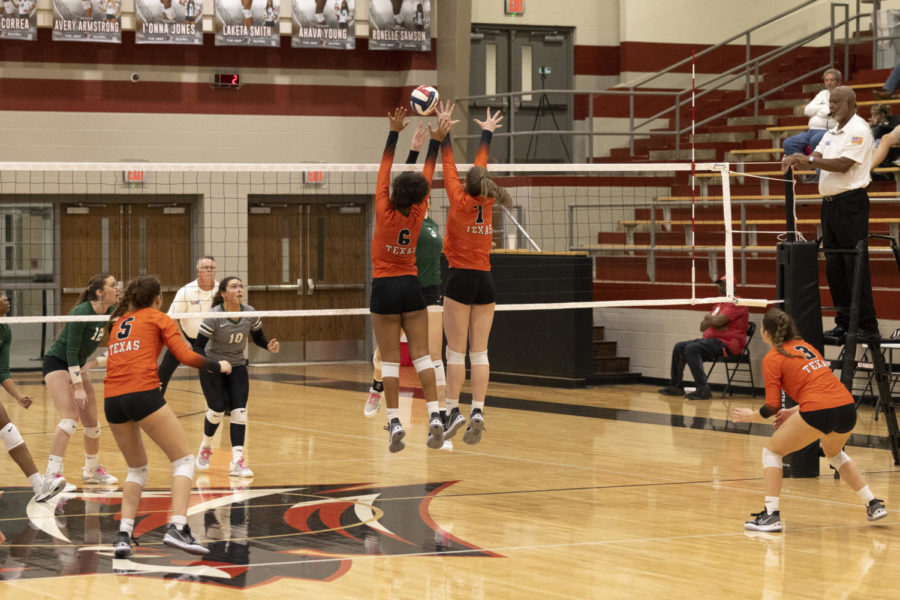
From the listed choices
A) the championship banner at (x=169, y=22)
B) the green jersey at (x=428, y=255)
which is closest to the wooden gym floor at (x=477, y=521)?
the green jersey at (x=428, y=255)

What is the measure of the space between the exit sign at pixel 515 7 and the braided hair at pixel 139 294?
13672 millimetres

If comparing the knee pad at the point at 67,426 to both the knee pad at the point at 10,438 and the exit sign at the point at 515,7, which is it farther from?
the exit sign at the point at 515,7

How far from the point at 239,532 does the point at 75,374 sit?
195cm

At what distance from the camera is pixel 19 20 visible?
17.5 m

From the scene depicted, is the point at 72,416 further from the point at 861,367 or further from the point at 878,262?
the point at 878,262

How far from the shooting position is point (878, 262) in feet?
47.8

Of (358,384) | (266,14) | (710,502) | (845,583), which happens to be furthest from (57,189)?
(845,583)

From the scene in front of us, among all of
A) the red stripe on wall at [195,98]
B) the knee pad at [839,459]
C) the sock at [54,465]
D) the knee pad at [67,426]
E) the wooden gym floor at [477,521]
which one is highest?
the red stripe on wall at [195,98]

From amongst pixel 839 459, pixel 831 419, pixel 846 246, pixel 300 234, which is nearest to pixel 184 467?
pixel 831 419

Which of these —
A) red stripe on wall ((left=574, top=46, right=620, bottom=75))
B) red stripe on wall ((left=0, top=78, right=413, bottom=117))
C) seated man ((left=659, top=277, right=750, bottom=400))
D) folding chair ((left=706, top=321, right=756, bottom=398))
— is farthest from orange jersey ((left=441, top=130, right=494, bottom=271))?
red stripe on wall ((left=574, top=46, right=620, bottom=75))

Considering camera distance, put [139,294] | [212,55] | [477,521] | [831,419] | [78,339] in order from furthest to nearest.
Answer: [212,55]
[78,339]
[477,521]
[831,419]
[139,294]

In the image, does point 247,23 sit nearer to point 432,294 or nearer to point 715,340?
point 715,340

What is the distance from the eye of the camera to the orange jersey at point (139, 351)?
7.07 metres

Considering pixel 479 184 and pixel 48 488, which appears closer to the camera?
pixel 48 488
